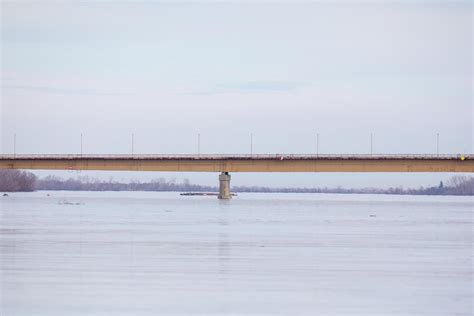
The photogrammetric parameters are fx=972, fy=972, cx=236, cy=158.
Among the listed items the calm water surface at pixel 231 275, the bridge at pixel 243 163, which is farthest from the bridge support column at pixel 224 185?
the calm water surface at pixel 231 275

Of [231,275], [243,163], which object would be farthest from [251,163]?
[231,275]

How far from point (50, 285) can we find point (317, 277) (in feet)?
21.8

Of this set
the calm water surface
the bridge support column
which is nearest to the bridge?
the bridge support column

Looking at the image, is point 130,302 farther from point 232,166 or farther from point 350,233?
point 232,166

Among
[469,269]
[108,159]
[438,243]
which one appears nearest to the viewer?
[469,269]

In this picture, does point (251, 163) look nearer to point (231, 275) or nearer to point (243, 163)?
point (243, 163)

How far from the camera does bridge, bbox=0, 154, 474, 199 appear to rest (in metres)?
121

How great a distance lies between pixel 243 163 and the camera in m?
129

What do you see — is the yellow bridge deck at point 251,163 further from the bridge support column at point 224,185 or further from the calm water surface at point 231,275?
the calm water surface at point 231,275

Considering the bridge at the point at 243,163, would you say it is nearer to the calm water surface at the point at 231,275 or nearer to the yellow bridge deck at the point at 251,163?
the yellow bridge deck at the point at 251,163

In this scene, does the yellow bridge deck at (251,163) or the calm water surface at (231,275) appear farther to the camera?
the yellow bridge deck at (251,163)

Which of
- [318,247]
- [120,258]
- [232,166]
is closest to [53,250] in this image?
[120,258]

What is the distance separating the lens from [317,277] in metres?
24.2

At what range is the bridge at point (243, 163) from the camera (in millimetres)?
120562
